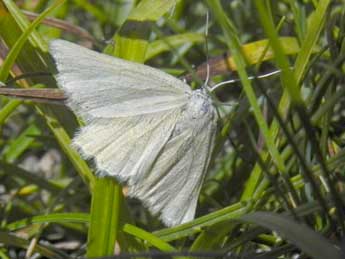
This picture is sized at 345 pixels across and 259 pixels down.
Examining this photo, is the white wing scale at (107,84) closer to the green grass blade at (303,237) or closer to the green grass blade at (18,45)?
the green grass blade at (18,45)

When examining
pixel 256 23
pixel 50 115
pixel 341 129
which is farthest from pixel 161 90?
pixel 256 23

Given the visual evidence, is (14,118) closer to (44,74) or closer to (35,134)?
(35,134)

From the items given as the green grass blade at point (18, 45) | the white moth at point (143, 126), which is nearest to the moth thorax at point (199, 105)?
the white moth at point (143, 126)

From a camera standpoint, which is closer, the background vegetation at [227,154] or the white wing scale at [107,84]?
the background vegetation at [227,154]

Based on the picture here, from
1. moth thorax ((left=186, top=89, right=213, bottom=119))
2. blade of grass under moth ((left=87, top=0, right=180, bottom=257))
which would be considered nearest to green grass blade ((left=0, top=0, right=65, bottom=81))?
blade of grass under moth ((left=87, top=0, right=180, bottom=257))

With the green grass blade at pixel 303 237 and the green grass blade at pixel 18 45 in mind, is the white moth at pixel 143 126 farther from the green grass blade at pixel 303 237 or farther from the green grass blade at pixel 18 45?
the green grass blade at pixel 303 237

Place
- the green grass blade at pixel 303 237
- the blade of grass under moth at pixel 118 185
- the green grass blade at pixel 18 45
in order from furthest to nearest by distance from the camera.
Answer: the green grass blade at pixel 18 45 → the blade of grass under moth at pixel 118 185 → the green grass blade at pixel 303 237

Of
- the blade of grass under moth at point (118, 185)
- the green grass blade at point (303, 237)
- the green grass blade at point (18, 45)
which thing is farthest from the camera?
the green grass blade at point (18, 45)

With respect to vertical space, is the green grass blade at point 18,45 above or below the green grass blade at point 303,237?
above
